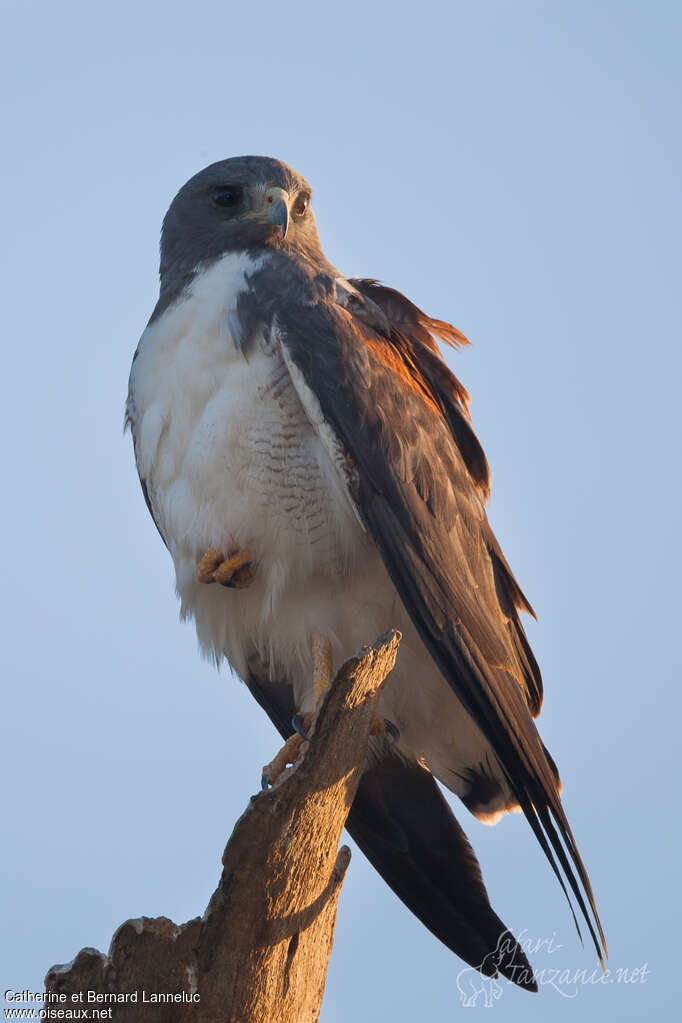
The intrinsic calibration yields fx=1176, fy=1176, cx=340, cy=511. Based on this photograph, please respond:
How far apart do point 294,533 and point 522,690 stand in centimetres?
107

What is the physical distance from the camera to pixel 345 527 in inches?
173

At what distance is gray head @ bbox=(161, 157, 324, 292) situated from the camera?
508 centimetres

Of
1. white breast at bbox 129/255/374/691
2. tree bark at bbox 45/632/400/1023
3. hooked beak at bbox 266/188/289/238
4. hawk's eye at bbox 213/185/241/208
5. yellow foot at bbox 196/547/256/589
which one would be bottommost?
tree bark at bbox 45/632/400/1023

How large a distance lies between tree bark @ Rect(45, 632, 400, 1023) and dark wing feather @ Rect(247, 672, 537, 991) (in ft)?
4.10

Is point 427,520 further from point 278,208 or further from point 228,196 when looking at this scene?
point 228,196

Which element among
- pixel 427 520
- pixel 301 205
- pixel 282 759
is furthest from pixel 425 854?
pixel 301 205

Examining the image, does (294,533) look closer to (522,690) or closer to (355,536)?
(355,536)

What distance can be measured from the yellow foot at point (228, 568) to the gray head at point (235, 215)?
4.17ft

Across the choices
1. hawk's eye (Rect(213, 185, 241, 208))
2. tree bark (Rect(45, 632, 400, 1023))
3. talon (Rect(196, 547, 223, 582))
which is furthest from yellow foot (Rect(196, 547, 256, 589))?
hawk's eye (Rect(213, 185, 241, 208))

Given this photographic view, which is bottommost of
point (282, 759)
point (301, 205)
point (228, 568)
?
point (282, 759)

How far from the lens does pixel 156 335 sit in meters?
4.79

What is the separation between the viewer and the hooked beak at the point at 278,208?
5.00m

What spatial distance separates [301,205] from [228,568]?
1883 millimetres

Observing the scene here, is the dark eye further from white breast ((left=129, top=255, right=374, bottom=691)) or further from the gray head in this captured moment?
white breast ((left=129, top=255, right=374, bottom=691))
